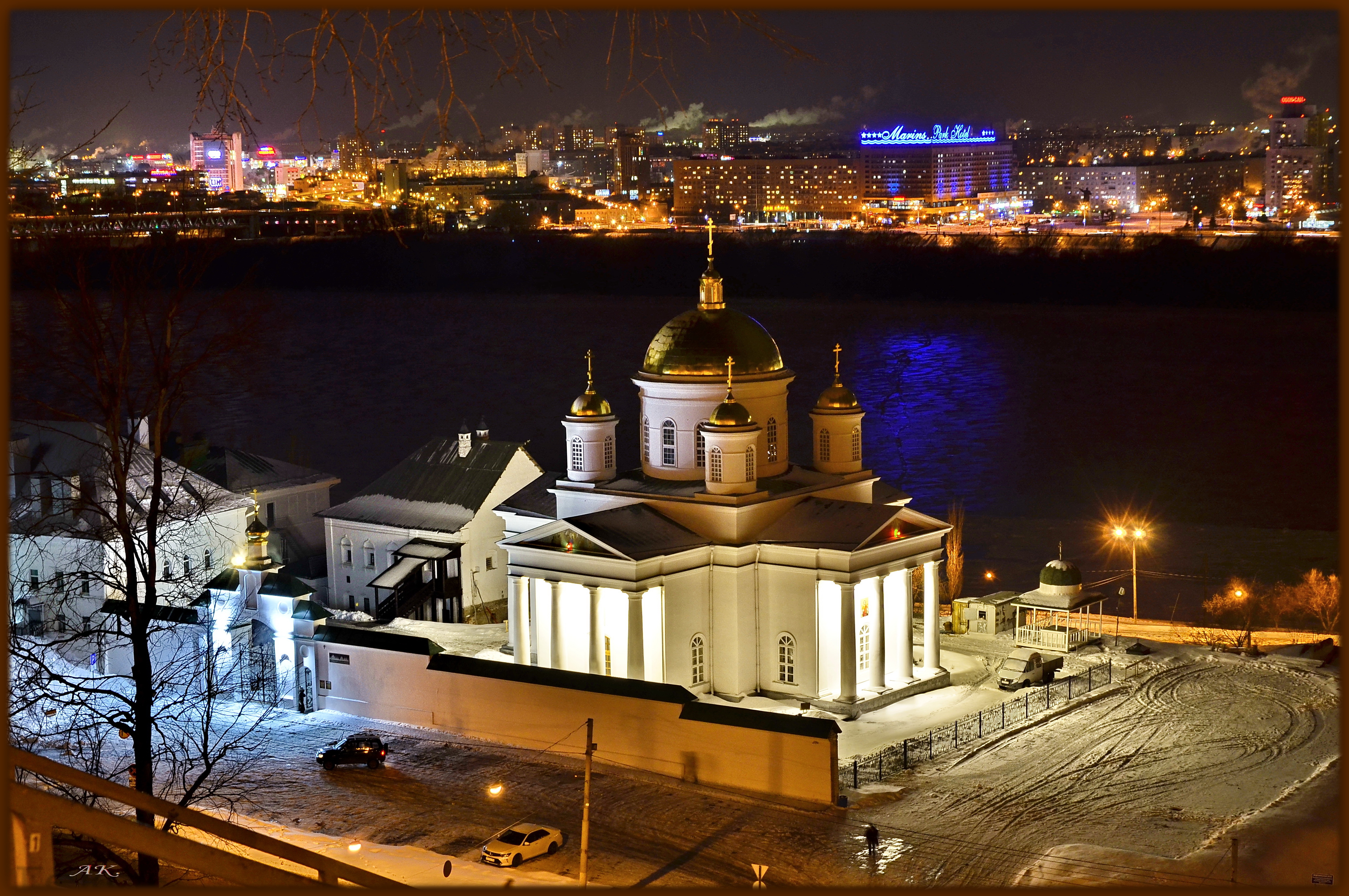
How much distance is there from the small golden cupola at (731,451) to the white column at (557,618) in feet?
7.65

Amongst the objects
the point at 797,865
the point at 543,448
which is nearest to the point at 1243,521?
the point at 543,448

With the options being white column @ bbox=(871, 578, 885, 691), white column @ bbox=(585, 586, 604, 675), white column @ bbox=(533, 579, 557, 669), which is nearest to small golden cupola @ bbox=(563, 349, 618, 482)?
white column @ bbox=(533, 579, 557, 669)

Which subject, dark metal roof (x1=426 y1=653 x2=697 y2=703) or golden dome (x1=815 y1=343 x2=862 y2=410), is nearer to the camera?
dark metal roof (x1=426 y1=653 x2=697 y2=703)

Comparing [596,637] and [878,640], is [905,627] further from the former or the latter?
[596,637]

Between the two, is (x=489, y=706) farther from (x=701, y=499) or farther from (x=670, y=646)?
(x=701, y=499)

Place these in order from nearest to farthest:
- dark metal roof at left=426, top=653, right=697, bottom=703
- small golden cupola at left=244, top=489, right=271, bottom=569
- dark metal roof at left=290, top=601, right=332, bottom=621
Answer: dark metal roof at left=426, top=653, right=697, bottom=703 → dark metal roof at left=290, top=601, right=332, bottom=621 → small golden cupola at left=244, top=489, right=271, bottom=569

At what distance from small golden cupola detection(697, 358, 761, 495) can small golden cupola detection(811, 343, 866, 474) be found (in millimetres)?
1842

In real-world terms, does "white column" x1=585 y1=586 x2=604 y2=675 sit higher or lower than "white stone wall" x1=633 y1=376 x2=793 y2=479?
lower

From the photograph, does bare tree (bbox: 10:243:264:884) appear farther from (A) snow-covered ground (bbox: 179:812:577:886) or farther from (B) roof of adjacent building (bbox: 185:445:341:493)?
(B) roof of adjacent building (bbox: 185:445:341:493)

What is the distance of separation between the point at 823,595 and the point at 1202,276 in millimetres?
81339

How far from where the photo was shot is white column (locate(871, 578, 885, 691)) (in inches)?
798

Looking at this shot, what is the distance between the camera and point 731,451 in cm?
2091

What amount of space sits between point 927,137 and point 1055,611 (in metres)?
135

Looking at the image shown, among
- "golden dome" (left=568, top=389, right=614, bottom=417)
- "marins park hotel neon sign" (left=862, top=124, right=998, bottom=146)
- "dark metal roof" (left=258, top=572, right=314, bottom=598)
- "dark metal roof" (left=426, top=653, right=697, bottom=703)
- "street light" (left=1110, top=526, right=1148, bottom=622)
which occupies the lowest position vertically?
"street light" (left=1110, top=526, right=1148, bottom=622)
